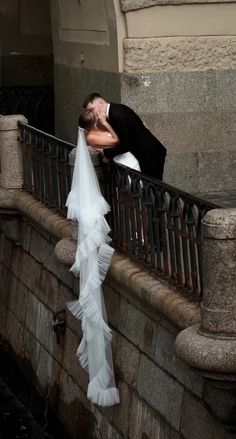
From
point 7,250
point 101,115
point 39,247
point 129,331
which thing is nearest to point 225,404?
point 129,331

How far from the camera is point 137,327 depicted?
28.0 feet

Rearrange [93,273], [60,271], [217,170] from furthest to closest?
[217,170], [60,271], [93,273]

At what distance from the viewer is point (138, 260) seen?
8.61 meters

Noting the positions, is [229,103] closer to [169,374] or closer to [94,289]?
[94,289]

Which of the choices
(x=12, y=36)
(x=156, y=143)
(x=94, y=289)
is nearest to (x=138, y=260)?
(x=94, y=289)

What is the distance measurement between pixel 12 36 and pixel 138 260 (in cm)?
908

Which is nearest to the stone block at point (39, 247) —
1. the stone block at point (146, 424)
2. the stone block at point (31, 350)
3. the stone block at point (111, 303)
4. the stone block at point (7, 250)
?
the stone block at point (31, 350)

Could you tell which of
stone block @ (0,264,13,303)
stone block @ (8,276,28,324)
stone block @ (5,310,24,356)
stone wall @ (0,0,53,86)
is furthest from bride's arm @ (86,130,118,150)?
stone wall @ (0,0,53,86)

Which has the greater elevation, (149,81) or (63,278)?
(149,81)

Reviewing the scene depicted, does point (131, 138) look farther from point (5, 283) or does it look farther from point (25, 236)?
point (5, 283)

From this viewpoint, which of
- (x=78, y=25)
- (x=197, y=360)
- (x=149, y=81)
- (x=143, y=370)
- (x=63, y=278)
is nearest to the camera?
(x=197, y=360)

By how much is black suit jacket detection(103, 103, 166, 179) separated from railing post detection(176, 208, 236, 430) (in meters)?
2.61

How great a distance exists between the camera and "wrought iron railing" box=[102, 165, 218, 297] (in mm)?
7500

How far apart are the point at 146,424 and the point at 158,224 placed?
139cm
